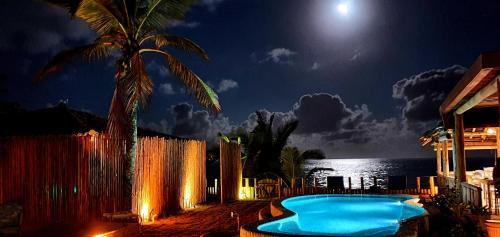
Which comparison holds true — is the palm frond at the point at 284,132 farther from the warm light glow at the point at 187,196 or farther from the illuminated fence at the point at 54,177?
the illuminated fence at the point at 54,177

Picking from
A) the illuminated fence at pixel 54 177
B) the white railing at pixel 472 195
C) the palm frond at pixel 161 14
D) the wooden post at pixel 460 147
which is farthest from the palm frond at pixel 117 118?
the wooden post at pixel 460 147

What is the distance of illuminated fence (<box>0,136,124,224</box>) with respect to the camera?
8.20 m

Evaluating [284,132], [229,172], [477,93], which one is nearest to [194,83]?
[229,172]

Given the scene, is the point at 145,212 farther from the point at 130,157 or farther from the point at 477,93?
the point at 477,93

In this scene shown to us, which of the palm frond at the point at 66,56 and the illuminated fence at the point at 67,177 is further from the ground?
the palm frond at the point at 66,56

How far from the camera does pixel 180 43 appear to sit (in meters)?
10.5

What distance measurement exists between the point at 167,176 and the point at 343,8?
1858cm

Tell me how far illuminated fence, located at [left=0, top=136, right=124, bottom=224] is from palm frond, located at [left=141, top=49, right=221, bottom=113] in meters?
2.44

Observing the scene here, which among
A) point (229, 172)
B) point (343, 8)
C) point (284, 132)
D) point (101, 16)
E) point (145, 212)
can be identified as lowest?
point (145, 212)

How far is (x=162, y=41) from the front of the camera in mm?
10367

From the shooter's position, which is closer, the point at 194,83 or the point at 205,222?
the point at 205,222

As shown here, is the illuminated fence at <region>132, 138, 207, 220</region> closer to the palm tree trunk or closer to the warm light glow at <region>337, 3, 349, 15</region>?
the palm tree trunk

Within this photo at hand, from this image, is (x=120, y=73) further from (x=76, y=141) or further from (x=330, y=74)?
(x=330, y=74)

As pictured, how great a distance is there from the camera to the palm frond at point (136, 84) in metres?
9.16
